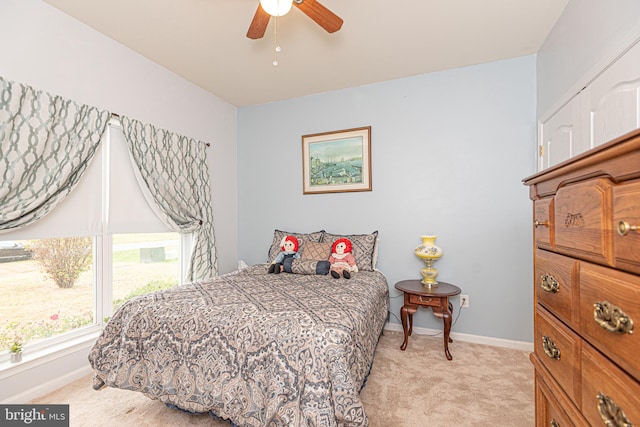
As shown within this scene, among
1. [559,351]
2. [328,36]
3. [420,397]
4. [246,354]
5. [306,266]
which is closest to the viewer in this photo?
[559,351]

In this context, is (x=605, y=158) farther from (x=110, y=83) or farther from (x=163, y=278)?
(x=163, y=278)

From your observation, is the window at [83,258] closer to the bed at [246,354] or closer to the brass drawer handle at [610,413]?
the bed at [246,354]

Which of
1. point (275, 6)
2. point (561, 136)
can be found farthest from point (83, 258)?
point (561, 136)

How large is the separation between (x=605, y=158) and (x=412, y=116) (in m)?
2.61

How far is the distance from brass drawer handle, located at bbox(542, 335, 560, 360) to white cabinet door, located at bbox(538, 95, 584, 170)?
5.11ft

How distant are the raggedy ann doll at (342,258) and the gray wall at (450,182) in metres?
0.46

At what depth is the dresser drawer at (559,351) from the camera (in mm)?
766

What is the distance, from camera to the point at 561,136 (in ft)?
7.06

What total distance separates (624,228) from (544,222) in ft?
1.41

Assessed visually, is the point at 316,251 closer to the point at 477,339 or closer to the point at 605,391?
the point at 477,339

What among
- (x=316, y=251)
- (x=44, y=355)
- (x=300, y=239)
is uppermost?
(x=300, y=239)

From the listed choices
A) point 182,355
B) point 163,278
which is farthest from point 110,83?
point 182,355

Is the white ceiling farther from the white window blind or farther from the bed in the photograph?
the bed

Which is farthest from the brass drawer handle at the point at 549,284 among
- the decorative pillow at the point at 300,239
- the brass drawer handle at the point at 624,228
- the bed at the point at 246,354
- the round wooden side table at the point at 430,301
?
the decorative pillow at the point at 300,239
